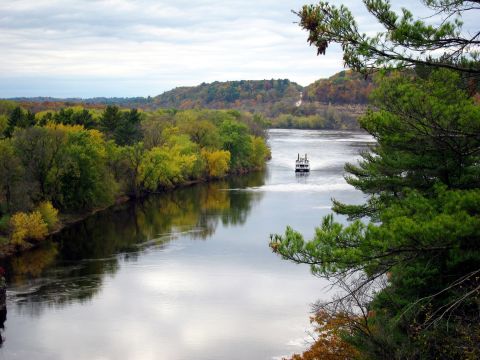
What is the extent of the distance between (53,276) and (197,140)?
146 feet

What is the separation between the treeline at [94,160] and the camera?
41.8 meters

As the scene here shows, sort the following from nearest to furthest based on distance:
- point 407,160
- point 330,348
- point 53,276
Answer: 1. point 407,160
2. point 330,348
3. point 53,276

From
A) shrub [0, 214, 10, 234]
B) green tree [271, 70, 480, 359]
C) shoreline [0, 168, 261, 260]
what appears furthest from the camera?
shrub [0, 214, 10, 234]

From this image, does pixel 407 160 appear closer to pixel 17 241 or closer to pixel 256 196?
pixel 17 241

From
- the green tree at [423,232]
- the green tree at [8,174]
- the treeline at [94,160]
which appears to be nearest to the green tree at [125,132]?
the treeline at [94,160]

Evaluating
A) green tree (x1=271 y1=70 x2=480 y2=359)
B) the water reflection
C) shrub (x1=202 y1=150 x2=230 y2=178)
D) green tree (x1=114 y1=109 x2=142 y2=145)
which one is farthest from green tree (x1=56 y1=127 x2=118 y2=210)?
green tree (x1=271 y1=70 x2=480 y2=359)

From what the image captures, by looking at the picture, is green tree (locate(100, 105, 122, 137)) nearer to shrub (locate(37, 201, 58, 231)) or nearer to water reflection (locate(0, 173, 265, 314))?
water reflection (locate(0, 173, 265, 314))

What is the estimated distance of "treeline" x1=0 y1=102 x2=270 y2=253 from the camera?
4178 cm

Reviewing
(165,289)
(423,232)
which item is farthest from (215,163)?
(423,232)

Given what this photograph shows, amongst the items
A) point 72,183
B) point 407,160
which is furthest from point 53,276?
point 407,160

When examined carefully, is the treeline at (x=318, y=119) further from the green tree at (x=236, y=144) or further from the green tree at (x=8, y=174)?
the green tree at (x=8, y=174)

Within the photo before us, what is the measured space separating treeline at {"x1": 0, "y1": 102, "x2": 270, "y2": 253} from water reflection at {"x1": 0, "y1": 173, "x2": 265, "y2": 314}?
189 centimetres

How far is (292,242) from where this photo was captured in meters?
9.21

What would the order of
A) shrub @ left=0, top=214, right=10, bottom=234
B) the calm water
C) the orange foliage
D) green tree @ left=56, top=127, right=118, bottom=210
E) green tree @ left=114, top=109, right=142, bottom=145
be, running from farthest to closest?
green tree @ left=114, top=109, right=142, bottom=145 → green tree @ left=56, top=127, right=118, bottom=210 → shrub @ left=0, top=214, right=10, bottom=234 → the calm water → the orange foliage
